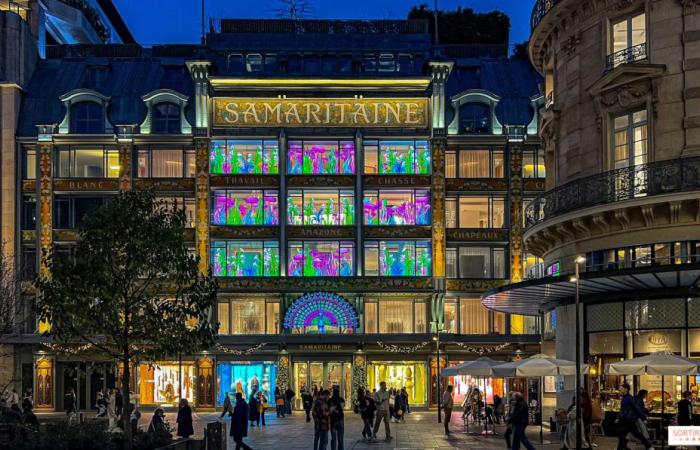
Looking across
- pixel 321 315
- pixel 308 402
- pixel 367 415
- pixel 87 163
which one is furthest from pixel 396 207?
pixel 367 415

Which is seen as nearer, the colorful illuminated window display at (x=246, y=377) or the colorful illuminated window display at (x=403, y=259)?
the colorful illuminated window display at (x=246, y=377)

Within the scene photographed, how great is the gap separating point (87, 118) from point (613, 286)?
41234 millimetres

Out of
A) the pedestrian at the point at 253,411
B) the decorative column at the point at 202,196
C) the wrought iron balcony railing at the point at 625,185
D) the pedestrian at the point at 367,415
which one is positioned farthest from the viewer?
the decorative column at the point at 202,196

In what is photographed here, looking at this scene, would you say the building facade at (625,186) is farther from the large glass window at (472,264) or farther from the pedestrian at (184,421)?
the large glass window at (472,264)

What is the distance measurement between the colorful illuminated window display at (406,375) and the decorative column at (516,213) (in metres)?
7.64

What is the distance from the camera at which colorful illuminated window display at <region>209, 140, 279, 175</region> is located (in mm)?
66125

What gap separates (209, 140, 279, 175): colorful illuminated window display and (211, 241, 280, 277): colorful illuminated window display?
4182 mm

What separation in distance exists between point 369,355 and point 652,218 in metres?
33.7

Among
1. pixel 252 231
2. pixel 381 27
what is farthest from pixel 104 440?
pixel 381 27

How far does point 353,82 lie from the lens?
2601 inches

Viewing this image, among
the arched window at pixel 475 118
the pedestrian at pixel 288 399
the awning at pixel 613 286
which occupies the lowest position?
the pedestrian at pixel 288 399

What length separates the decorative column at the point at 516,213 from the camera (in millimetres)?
65750

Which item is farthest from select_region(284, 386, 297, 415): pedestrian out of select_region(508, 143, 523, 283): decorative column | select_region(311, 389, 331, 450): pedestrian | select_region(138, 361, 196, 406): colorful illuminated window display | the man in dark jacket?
the man in dark jacket

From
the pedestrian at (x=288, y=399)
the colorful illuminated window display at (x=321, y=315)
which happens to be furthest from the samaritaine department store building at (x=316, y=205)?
the pedestrian at (x=288, y=399)
